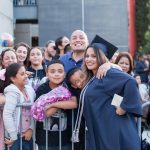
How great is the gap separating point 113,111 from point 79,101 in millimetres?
565

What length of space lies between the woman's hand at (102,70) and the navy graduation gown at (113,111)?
36 mm

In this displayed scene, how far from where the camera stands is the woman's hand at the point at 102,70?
213 inches

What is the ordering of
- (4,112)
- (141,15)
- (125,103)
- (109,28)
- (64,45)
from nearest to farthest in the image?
1. (125,103)
2. (4,112)
3. (64,45)
4. (109,28)
5. (141,15)

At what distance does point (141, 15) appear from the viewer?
53.3 metres

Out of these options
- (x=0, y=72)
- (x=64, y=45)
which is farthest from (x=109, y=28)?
(x=0, y=72)

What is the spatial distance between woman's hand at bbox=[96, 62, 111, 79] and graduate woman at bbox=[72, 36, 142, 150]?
36 millimetres

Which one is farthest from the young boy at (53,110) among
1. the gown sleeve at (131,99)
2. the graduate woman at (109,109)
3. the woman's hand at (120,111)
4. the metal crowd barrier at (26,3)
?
the metal crowd barrier at (26,3)

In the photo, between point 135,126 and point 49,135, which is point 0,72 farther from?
point 135,126

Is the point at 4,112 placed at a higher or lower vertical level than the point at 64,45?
lower

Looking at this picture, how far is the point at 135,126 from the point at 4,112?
1577 mm

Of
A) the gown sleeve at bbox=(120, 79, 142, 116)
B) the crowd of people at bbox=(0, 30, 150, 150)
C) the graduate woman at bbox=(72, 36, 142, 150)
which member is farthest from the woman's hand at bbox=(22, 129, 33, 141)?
the gown sleeve at bbox=(120, 79, 142, 116)

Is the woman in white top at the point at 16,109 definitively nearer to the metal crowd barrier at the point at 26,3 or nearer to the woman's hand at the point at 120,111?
the woman's hand at the point at 120,111

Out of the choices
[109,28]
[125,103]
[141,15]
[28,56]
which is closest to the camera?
[125,103]

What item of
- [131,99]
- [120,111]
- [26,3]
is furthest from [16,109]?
[26,3]
